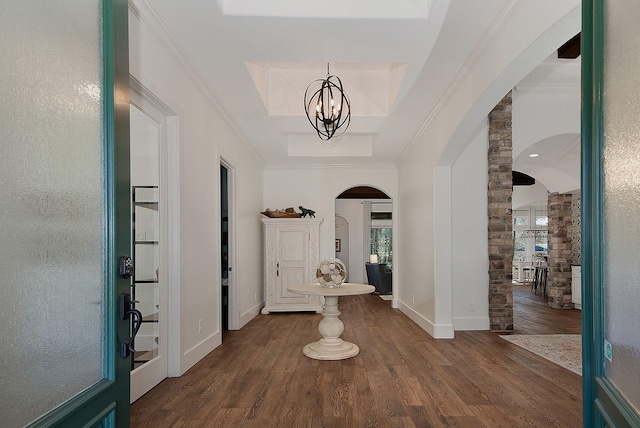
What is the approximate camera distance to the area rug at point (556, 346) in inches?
164

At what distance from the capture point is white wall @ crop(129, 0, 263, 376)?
3.07m

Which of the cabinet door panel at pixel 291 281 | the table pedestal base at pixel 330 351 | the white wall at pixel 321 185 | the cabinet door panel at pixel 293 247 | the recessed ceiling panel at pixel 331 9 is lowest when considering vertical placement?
the table pedestal base at pixel 330 351

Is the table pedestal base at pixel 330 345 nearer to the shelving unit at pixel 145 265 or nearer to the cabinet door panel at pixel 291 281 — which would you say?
the shelving unit at pixel 145 265

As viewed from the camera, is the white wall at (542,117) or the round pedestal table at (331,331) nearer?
the round pedestal table at (331,331)

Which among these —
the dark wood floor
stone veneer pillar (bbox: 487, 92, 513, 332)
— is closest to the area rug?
the dark wood floor

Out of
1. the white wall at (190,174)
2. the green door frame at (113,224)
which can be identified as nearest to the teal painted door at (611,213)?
the green door frame at (113,224)

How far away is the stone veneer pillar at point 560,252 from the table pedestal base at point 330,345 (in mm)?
4747

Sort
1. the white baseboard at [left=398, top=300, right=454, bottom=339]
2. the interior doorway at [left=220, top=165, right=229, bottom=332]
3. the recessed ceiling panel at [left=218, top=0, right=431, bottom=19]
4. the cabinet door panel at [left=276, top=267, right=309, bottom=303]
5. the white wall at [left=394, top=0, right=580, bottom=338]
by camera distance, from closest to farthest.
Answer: the white wall at [left=394, top=0, right=580, bottom=338] → the recessed ceiling panel at [left=218, top=0, right=431, bottom=19] → the white baseboard at [left=398, top=300, right=454, bottom=339] → the interior doorway at [left=220, top=165, right=229, bottom=332] → the cabinet door panel at [left=276, top=267, right=309, bottom=303]

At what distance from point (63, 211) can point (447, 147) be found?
4.13 meters

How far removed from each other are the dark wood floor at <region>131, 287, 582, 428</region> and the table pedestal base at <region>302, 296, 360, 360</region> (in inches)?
3.6

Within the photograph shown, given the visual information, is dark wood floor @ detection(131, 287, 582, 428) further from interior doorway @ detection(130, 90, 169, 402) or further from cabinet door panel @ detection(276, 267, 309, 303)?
cabinet door panel @ detection(276, 267, 309, 303)

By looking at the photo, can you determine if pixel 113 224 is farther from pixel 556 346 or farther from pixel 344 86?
pixel 556 346

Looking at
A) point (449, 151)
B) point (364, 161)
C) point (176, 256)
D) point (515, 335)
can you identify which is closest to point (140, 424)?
point (176, 256)

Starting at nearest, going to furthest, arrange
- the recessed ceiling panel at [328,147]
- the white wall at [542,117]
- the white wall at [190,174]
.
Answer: the white wall at [190,174] → the white wall at [542,117] → the recessed ceiling panel at [328,147]
